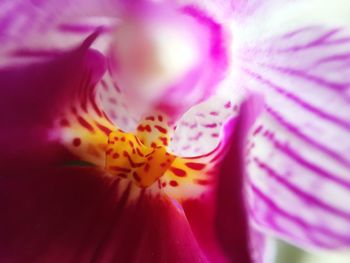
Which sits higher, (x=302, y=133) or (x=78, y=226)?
(x=302, y=133)

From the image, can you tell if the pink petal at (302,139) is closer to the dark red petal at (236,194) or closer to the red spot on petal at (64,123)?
the dark red petal at (236,194)

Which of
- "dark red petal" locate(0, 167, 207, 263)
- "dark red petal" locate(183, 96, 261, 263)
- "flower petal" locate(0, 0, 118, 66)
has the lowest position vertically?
"dark red petal" locate(0, 167, 207, 263)

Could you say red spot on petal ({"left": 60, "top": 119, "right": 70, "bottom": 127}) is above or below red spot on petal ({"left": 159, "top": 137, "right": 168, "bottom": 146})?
below

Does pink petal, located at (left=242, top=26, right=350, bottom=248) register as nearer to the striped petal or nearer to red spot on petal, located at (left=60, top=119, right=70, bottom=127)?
the striped petal

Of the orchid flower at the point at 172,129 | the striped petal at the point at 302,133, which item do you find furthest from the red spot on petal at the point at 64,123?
the striped petal at the point at 302,133

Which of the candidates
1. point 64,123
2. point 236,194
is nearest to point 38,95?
point 64,123

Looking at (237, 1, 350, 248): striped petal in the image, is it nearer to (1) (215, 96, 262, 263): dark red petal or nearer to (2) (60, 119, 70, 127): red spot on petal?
(1) (215, 96, 262, 263): dark red petal

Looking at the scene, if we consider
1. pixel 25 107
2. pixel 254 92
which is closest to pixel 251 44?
pixel 254 92

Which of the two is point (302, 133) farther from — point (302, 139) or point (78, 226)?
point (78, 226)

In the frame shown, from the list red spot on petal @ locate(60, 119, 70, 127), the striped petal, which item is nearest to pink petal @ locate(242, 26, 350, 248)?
the striped petal
